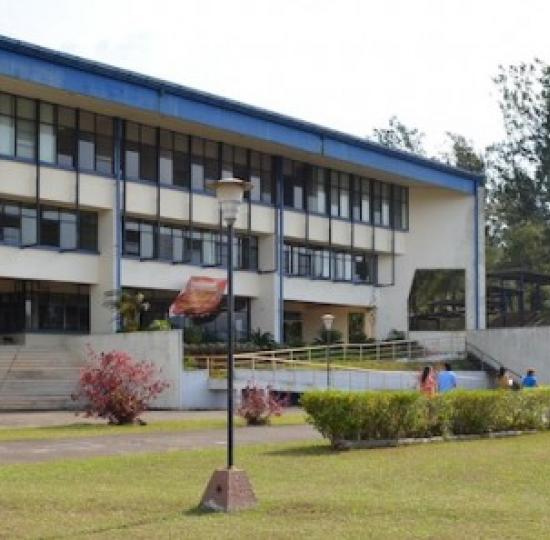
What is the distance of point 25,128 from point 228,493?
29999 mm

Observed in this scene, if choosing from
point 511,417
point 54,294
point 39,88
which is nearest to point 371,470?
point 511,417

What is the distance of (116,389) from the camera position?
81.3 ft

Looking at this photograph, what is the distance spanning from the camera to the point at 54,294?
4166cm

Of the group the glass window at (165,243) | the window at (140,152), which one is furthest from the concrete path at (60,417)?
the window at (140,152)

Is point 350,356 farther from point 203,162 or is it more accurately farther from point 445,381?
point 445,381

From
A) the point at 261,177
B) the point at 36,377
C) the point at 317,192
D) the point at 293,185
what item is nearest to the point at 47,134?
the point at 36,377

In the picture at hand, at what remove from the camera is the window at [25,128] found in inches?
1506

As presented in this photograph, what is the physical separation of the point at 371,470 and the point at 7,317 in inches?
1160

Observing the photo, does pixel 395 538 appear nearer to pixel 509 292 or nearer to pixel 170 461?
pixel 170 461

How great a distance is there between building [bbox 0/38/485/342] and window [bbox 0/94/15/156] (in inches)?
2.3

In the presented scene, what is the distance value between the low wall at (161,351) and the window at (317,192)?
15.5m

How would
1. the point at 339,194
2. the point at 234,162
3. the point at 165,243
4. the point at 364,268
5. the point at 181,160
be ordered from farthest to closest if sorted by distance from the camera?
the point at 364,268, the point at 339,194, the point at 234,162, the point at 181,160, the point at 165,243

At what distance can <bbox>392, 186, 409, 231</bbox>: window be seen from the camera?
56.3m

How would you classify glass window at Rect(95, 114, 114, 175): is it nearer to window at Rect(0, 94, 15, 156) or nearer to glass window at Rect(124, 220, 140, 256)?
glass window at Rect(124, 220, 140, 256)
